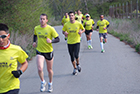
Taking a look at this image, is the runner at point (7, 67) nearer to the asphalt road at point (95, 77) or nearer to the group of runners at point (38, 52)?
the group of runners at point (38, 52)

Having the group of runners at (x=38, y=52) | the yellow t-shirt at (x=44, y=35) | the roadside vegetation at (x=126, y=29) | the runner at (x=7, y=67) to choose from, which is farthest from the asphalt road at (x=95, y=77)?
the roadside vegetation at (x=126, y=29)

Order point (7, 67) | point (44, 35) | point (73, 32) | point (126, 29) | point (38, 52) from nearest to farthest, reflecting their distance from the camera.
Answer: point (7, 67)
point (44, 35)
point (38, 52)
point (73, 32)
point (126, 29)

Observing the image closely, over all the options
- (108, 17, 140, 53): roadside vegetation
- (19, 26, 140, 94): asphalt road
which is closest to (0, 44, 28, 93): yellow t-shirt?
(19, 26, 140, 94): asphalt road

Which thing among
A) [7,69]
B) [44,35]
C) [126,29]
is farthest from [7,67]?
[126,29]

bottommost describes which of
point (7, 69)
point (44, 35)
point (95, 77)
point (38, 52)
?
point (95, 77)

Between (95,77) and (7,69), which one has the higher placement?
(7,69)

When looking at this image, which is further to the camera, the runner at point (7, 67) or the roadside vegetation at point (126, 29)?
the roadside vegetation at point (126, 29)

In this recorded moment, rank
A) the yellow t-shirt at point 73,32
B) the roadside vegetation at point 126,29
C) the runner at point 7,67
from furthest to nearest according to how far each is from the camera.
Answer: the roadside vegetation at point 126,29 < the yellow t-shirt at point 73,32 < the runner at point 7,67

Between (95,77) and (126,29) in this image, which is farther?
(126,29)

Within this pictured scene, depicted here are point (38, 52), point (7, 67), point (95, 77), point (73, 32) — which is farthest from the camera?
point (73, 32)

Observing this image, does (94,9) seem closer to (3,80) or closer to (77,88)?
(77,88)

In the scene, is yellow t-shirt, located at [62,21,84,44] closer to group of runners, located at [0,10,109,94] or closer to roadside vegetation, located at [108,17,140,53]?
group of runners, located at [0,10,109,94]

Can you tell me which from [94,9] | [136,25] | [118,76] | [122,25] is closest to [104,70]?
[118,76]

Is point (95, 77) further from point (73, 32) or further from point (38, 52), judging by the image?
point (38, 52)
